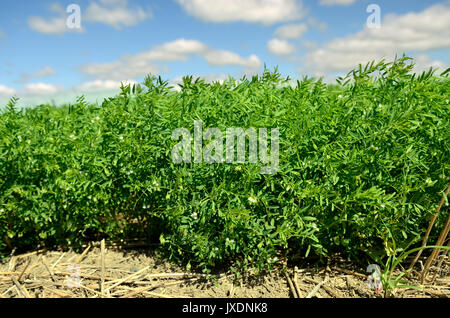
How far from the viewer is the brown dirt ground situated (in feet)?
10.1

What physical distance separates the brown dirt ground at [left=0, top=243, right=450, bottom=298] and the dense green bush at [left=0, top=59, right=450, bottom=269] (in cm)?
17

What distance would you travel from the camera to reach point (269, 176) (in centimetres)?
290

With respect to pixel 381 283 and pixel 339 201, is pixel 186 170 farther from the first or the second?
pixel 381 283

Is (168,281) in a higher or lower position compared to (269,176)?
lower

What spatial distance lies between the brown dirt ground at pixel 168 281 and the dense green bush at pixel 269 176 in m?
0.17

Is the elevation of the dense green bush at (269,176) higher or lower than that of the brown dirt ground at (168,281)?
higher

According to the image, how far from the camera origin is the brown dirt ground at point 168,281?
307 centimetres

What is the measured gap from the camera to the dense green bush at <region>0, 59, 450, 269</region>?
290 centimetres

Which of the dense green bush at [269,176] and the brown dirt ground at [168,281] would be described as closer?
the dense green bush at [269,176]

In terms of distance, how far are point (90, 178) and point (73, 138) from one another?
41cm

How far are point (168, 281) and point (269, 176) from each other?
1.28m

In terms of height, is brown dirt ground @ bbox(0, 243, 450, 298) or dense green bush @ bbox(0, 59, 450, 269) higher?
dense green bush @ bbox(0, 59, 450, 269)

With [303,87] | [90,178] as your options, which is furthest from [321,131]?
[90,178]

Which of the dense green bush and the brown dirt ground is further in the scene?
the brown dirt ground
